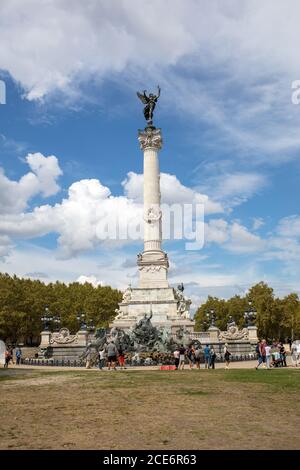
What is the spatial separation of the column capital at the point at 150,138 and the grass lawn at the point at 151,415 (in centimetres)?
4205

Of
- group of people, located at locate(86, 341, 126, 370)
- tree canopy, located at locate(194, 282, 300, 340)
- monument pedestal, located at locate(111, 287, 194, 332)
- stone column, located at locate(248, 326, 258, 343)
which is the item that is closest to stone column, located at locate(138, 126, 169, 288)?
monument pedestal, located at locate(111, 287, 194, 332)

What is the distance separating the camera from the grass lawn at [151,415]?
902 centimetres

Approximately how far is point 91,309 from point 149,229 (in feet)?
105

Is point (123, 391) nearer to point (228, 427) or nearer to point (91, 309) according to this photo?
point (228, 427)

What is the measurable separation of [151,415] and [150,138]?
49484mm

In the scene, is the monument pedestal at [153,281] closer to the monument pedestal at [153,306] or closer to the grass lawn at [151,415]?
the monument pedestal at [153,306]

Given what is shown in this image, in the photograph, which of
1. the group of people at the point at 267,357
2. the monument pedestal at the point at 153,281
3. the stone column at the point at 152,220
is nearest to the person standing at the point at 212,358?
the group of people at the point at 267,357

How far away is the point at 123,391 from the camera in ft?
54.5

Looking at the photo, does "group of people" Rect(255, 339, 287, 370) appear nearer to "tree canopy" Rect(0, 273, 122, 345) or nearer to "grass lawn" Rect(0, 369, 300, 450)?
"grass lawn" Rect(0, 369, 300, 450)

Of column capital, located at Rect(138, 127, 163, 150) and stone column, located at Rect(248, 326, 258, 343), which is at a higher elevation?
column capital, located at Rect(138, 127, 163, 150)

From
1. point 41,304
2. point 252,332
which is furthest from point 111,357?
point 41,304

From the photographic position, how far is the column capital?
5844 cm

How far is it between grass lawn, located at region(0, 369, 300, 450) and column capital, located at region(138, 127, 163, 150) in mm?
42053
